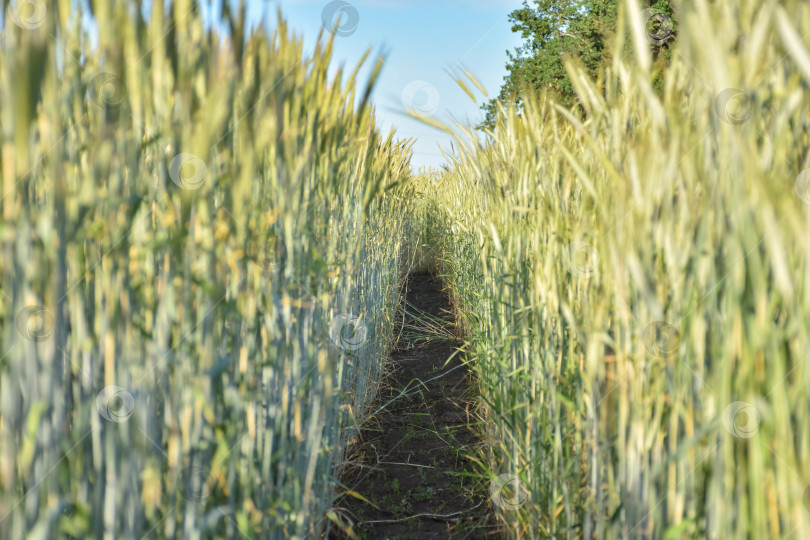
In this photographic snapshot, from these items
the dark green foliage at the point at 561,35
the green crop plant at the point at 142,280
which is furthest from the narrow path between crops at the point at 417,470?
the dark green foliage at the point at 561,35

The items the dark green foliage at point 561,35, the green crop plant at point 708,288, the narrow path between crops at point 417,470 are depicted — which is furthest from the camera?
the dark green foliage at point 561,35

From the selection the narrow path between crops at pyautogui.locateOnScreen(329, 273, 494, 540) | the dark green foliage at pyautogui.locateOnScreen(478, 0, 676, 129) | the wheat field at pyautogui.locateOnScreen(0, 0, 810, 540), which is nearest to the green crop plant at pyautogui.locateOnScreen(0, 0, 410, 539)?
the wheat field at pyautogui.locateOnScreen(0, 0, 810, 540)

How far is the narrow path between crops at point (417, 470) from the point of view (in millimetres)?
2029

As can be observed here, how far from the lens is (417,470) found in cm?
246

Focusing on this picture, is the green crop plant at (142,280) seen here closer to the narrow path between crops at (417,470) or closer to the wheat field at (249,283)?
the wheat field at (249,283)

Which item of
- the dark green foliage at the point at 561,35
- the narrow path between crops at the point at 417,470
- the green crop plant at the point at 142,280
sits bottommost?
the narrow path between crops at the point at 417,470

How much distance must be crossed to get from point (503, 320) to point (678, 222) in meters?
1.02

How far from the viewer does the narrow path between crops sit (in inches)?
79.9

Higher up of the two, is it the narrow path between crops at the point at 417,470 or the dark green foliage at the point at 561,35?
the dark green foliage at the point at 561,35

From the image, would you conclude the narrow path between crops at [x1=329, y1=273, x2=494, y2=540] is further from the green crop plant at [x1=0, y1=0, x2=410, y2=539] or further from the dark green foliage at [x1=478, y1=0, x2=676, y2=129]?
the dark green foliage at [x1=478, y1=0, x2=676, y2=129]

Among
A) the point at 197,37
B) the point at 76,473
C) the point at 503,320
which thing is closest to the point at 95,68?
the point at 197,37

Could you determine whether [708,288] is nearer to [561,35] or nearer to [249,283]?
[249,283]

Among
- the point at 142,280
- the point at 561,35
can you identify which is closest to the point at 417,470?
the point at 142,280

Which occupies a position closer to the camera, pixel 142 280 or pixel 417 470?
pixel 142 280
